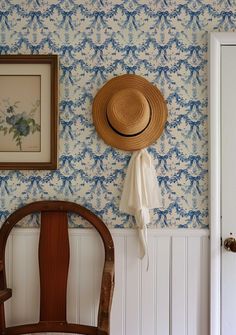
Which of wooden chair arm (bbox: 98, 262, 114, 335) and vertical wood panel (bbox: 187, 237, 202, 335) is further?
vertical wood panel (bbox: 187, 237, 202, 335)

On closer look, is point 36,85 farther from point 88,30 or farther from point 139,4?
point 139,4

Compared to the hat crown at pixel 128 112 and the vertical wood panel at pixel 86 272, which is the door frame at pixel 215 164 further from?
the vertical wood panel at pixel 86 272

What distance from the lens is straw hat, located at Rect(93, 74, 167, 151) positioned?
1.56m

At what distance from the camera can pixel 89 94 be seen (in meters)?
1.63

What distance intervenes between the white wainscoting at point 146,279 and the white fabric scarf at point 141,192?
0.08 metres

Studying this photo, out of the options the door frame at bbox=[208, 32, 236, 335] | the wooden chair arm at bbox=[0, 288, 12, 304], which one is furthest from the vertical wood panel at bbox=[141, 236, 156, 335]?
the wooden chair arm at bbox=[0, 288, 12, 304]

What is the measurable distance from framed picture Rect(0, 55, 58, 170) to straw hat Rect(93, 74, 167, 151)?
24 centimetres

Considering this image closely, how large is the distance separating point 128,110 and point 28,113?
1.65ft

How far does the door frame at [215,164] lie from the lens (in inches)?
62.8

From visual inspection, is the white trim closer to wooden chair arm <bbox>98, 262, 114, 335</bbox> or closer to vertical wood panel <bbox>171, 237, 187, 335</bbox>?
vertical wood panel <bbox>171, 237, 187, 335</bbox>

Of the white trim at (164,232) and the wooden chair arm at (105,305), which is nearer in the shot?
the wooden chair arm at (105,305)

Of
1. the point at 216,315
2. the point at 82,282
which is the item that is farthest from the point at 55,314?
the point at 216,315

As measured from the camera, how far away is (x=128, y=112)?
1561 mm

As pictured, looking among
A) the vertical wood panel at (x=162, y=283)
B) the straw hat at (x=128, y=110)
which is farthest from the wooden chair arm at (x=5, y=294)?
the straw hat at (x=128, y=110)
